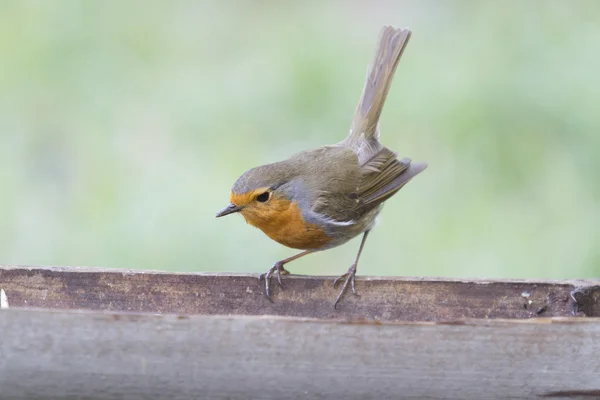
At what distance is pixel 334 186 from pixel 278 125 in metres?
2.09

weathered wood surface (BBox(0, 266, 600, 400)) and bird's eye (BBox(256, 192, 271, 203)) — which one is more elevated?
bird's eye (BBox(256, 192, 271, 203))

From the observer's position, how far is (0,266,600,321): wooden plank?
131 inches

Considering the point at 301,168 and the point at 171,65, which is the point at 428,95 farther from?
the point at 301,168

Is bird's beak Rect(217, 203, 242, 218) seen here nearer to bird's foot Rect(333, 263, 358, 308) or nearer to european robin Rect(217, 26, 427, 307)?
european robin Rect(217, 26, 427, 307)

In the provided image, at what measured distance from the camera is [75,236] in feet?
18.5

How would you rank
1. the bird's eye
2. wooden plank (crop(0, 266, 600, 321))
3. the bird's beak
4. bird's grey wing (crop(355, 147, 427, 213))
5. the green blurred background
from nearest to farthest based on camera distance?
wooden plank (crop(0, 266, 600, 321)), the bird's beak, the bird's eye, bird's grey wing (crop(355, 147, 427, 213)), the green blurred background

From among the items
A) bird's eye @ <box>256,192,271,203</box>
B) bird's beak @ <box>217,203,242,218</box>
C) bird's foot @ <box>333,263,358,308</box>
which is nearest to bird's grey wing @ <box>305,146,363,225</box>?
bird's eye @ <box>256,192,271,203</box>

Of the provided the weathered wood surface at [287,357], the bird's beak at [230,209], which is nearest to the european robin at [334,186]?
the bird's beak at [230,209]

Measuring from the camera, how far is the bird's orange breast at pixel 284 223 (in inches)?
157

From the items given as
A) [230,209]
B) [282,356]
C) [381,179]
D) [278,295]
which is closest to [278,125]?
[381,179]

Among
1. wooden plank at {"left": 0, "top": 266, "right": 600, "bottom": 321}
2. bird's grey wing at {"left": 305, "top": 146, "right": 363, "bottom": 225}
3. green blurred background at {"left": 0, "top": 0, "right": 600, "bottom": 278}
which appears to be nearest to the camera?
wooden plank at {"left": 0, "top": 266, "right": 600, "bottom": 321}

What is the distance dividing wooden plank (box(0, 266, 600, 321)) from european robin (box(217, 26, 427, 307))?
8 cm

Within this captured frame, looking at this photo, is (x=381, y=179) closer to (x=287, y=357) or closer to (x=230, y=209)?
(x=230, y=209)

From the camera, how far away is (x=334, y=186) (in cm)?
443
